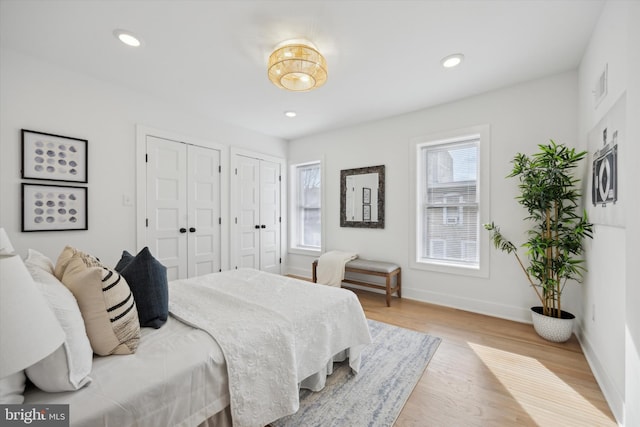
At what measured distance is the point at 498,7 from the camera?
180 cm

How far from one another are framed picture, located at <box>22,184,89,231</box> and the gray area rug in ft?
8.75

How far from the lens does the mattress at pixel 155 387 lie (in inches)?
34.4

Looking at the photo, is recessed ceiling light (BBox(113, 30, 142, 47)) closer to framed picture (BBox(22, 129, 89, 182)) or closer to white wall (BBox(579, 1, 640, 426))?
framed picture (BBox(22, 129, 89, 182))

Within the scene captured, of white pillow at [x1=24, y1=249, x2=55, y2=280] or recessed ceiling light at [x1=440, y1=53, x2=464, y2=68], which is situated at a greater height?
recessed ceiling light at [x1=440, y1=53, x2=464, y2=68]

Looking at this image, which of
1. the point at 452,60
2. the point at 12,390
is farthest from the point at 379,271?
the point at 12,390

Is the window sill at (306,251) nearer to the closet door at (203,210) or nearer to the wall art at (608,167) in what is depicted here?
the closet door at (203,210)

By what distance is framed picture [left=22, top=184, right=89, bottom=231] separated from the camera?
2338mm

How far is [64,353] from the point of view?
0.89 metres

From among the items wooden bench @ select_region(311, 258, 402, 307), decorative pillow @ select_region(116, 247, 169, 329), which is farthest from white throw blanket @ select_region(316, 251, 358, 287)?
decorative pillow @ select_region(116, 247, 169, 329)

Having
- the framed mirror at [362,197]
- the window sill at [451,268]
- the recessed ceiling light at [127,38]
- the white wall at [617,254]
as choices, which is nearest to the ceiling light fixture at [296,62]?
the recessed ceiling light at [127,38]

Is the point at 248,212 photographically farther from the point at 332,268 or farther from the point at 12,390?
the point at 12,390

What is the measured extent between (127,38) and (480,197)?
12.5 feet

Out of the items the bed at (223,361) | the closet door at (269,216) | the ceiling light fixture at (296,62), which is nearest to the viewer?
the bed at (223,361)

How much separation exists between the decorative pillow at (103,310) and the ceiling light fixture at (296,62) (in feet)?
5.96
